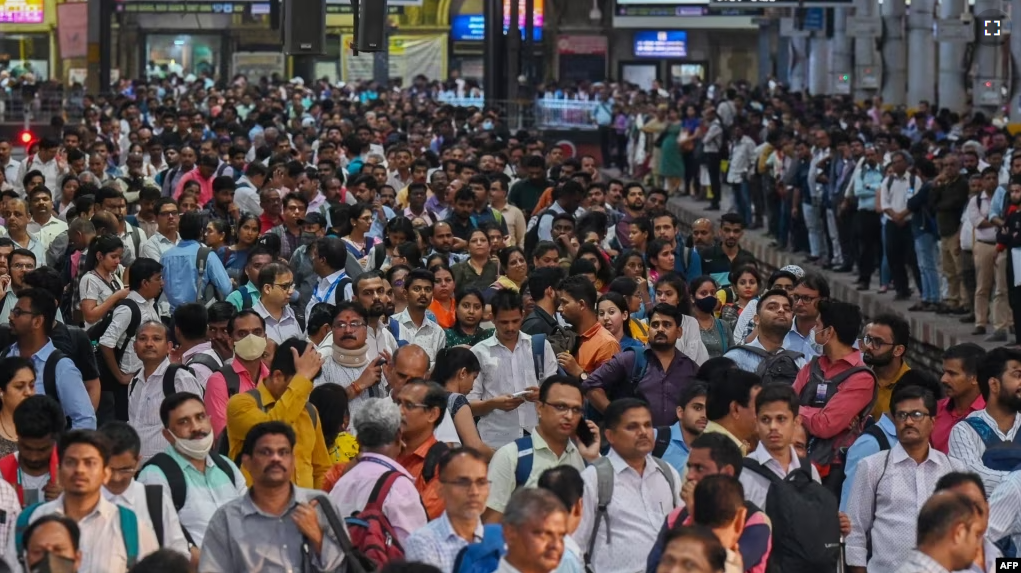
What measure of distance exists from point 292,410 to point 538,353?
2.10 meters

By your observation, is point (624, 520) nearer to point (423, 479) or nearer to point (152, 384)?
point (423, 479)

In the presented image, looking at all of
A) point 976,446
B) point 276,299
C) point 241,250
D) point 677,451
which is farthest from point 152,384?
point 241,250

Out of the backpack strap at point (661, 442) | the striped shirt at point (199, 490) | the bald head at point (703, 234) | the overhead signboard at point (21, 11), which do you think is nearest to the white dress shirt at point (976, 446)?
the backpack strap at point (661, 442)

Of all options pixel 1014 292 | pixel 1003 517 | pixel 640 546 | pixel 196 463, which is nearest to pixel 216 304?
pixel 196 463

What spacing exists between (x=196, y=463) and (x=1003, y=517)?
295 centimetres

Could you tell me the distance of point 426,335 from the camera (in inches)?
418

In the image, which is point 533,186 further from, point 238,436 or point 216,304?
point 238,436

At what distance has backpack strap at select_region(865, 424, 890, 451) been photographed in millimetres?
7996

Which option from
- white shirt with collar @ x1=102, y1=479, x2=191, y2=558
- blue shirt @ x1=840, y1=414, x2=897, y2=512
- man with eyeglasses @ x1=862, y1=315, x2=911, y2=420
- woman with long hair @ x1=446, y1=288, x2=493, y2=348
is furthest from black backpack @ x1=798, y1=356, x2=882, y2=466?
white shirt with collar @ x1=102, y1=479, x2=191, y2=558

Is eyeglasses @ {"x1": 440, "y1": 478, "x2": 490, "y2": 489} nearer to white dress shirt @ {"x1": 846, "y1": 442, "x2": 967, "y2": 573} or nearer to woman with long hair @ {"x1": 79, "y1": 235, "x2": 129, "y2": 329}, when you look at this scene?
white dress shirt @ {"x1": 846, "y1": 442, "x2": 967, "y2": 573}

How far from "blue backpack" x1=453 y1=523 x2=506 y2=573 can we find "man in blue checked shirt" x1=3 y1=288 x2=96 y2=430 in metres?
2.60

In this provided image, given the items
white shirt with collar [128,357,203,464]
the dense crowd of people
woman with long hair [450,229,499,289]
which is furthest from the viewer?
woman with long hair [450,229,499,289]

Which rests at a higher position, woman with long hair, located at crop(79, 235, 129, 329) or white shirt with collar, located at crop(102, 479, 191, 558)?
woman with long hair, located at crop(79, 235, 129, 329)

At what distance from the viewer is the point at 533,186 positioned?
18906 mm
